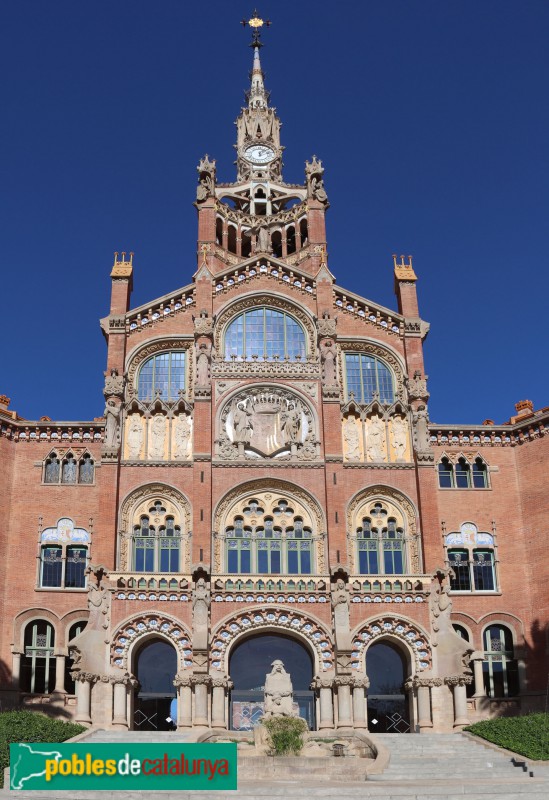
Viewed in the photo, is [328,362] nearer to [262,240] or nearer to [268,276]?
[268,276]

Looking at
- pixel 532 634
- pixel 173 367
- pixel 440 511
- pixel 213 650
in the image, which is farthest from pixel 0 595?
pixel 532 634

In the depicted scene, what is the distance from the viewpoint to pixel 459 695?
43.7 meters

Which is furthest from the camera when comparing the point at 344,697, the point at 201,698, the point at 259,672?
the point at 259,672

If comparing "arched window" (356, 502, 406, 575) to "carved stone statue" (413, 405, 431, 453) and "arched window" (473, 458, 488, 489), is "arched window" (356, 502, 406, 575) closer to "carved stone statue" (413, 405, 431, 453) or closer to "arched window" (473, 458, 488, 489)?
"carved stone statue" (413, 405, 431, 453)

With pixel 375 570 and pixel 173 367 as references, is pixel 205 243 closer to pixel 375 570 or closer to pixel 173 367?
pixel 173 367

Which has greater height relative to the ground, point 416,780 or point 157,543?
point 157,543

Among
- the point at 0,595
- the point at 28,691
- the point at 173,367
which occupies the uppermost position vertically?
the point at 173,367

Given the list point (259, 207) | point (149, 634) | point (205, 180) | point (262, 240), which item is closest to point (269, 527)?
point (149, 634)

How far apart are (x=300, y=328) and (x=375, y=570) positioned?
13887 mm

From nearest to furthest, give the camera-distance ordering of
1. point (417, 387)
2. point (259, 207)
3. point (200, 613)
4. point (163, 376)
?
1. point (200, 613)
2. point (417, 387)
3. point (163, 376)
4. point (259, 207)

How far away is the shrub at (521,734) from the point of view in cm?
3481

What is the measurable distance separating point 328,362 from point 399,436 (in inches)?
208

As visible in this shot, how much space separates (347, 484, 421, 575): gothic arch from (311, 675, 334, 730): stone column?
5.64 meters

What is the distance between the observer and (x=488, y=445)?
171 feet
